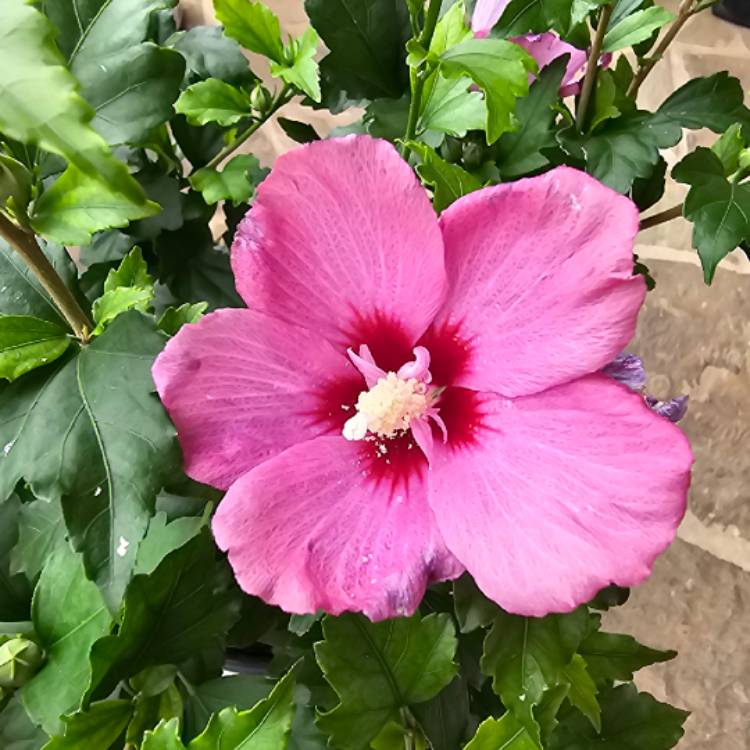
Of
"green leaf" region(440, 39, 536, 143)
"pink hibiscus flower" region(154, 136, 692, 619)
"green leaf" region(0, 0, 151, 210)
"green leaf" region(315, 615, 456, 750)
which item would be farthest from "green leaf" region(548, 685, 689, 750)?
"green leaf" region(0, 0, 151, 210)

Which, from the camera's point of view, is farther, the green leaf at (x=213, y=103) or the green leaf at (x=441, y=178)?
the green leaf at (x=213, y=103)

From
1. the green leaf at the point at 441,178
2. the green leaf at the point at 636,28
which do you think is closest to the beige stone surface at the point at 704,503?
the green leaf at the point at 636,28

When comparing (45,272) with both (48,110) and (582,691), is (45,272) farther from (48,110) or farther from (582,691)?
(582,691)

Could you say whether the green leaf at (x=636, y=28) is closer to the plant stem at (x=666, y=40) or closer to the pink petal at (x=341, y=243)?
the plant stem at (x=666, y=40)

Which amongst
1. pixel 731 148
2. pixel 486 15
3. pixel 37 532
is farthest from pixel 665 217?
pixel 37 532

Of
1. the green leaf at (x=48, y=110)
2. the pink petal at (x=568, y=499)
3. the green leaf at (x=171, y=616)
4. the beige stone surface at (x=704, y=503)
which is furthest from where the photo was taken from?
the beige stone surface at (x=704, y=503)

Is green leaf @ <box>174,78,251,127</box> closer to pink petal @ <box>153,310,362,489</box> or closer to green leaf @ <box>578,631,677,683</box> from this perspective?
pink petal @ <box>153,310,362,489</box>

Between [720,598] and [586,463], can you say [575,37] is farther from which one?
[720,598]

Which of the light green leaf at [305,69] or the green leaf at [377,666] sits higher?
the light green leaf at [305,69]
